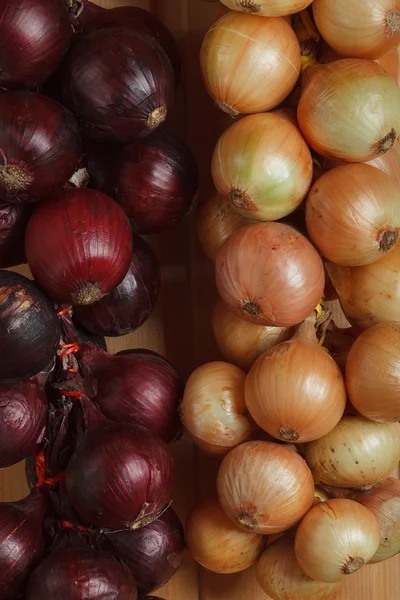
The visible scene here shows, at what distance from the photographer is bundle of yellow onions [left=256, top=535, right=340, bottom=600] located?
34.7 inches

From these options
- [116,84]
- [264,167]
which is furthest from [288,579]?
[116,84]

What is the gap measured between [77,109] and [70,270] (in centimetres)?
18

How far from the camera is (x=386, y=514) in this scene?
0.89 m

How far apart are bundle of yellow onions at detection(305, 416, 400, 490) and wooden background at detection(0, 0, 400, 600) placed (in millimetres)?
205

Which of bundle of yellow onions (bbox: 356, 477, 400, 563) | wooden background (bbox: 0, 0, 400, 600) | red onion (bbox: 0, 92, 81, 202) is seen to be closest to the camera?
red onion (bbox: 0, 92, 81, 202)

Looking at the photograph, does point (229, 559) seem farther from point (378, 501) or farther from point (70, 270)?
point (70, 270)

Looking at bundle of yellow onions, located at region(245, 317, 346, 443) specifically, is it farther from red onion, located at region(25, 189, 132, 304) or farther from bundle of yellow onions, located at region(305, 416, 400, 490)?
red onion, located at region(25, 189, 132, 304)

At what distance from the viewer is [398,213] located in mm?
843

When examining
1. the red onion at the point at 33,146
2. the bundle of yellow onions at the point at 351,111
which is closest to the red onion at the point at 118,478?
the red onion at the point at 33,146

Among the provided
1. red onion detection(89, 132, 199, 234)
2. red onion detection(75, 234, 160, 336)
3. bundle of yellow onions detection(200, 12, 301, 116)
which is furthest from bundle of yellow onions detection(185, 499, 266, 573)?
bundle of yellow onions detection(200, 12, 301, 116)

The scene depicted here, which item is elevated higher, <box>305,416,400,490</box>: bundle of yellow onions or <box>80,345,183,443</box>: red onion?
<box>80,345,183,443</box>: red onion

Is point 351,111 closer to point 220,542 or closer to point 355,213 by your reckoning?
point 355,213

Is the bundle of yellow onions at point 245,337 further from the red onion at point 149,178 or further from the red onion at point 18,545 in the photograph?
the red onion at point 18,545

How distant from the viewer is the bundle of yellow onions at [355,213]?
828mm
